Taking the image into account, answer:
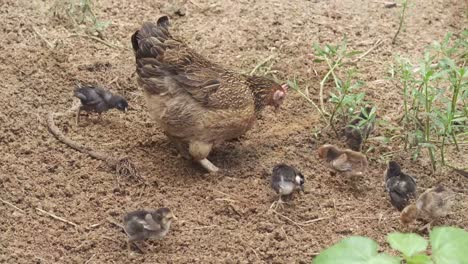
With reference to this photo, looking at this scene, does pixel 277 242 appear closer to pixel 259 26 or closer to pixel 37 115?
pixel 37 115

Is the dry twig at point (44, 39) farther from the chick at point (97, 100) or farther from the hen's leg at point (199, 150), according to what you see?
the hen's leg at point (199, 150)

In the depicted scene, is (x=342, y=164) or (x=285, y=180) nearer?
(x=285, y=180)

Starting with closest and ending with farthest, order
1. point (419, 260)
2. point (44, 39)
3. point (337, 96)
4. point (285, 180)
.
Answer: point (419, 260)
point (285, 180)
point (337, 96)
point (44, 39)

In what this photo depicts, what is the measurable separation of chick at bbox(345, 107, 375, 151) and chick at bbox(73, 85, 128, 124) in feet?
5.39

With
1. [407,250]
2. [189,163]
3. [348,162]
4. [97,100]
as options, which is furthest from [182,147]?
[407,250]

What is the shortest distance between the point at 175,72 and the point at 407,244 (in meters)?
2.33

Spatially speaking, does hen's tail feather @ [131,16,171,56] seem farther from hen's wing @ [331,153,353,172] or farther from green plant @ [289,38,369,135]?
hen's wing @ [331,153,353,172]

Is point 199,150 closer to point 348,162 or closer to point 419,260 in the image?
point 348,162

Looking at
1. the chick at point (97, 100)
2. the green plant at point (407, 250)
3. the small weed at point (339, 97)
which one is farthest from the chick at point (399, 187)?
the chick at point (97, 100)

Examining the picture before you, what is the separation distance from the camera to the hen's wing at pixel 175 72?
4.96 m

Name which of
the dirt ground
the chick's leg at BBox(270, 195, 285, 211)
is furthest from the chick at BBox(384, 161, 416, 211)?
the chick's leg at BBox(270, 195, 285, 211)

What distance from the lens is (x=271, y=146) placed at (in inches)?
213

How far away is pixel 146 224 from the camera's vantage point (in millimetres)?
4289

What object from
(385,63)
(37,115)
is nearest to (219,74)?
(37,115)
